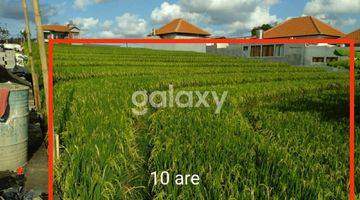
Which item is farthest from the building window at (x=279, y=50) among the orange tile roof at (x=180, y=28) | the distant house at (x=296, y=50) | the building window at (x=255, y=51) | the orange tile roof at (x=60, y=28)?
the orange tile roof at (x=60, y=28)

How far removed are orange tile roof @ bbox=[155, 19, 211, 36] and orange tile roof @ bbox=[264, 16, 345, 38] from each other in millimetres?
13238

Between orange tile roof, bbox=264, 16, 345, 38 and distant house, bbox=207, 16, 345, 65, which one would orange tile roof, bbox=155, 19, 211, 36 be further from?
distant house, bbox=207, 16, 345, 65

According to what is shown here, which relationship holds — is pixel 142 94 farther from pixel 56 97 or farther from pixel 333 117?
pixel 333 117

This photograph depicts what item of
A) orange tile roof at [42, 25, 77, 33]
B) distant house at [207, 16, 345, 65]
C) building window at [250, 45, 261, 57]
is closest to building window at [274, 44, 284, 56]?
distant house at [207, 16, 345, 65]

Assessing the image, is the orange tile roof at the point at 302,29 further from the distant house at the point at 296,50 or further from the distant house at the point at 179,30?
the distant house at the point at 179,30

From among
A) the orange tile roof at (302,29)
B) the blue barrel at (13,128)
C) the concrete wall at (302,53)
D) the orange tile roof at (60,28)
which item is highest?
the orange tile roof at (60,28)

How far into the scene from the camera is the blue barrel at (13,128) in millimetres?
5910

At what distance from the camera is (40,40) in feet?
17.9

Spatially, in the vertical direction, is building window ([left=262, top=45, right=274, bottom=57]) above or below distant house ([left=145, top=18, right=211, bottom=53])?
below

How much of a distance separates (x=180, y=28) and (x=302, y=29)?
1942cm

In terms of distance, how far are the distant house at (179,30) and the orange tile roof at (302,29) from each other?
43.2ft

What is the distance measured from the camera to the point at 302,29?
58531 mm

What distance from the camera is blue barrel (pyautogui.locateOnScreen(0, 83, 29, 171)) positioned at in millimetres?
5910

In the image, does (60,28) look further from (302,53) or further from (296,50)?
(302,53)
